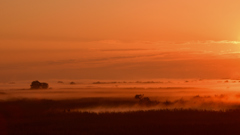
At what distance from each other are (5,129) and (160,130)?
30.2 ft

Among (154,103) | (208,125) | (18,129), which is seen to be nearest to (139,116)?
(208,125)

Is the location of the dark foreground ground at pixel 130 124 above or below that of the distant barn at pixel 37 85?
below

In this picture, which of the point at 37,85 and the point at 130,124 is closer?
the point at 130,124

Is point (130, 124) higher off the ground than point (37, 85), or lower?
lower

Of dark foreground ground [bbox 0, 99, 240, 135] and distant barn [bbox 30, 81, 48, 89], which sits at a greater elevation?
distant barn [bbox 30, 81, 48, 89]

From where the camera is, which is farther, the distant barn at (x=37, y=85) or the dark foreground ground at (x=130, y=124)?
the distant barn at (x=37, y=85)

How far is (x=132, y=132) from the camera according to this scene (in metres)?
23.7

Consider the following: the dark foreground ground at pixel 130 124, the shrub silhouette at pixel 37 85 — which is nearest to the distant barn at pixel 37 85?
the shrub silhouette at pixel 37 85

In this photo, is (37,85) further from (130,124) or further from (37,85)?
(130,124)

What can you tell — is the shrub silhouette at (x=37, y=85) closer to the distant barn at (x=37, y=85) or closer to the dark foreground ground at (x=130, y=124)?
the distant barn at (x=37, y=85)

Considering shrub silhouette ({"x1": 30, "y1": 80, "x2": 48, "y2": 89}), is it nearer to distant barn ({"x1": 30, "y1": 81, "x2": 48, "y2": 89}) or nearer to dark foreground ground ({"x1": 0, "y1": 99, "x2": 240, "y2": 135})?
distant barn ({"x1": 30, "y1": 81, "x2": 48, "y2": 89})

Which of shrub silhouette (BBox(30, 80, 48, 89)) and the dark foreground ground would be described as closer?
the dark foreground ground

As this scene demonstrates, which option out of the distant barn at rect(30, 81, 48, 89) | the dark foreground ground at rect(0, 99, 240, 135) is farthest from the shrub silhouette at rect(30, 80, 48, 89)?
the dark foreground ground at rect(0, 99, 240, 135)

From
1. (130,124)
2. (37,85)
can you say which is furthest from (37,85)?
(130,124)
